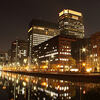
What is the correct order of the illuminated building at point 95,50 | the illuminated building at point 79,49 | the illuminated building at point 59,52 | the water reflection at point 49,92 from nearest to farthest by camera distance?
the water reflection at point 49,92, the illuminated building at point 95,50, the illuminated building at point 79,49, the illuminated building at point 59,52

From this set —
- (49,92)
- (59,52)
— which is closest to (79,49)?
(59,52)

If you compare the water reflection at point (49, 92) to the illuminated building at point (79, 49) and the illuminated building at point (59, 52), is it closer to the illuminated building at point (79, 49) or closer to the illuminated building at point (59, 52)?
the illuminated building at point (59, 52)

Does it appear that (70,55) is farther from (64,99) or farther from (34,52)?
(64,99)

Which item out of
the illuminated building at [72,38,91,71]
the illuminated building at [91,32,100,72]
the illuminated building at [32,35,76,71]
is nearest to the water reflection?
the illuminated building at [91,32,100,72]

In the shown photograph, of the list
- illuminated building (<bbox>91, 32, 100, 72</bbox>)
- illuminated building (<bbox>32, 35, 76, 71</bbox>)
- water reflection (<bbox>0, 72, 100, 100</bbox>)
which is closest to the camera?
water reflection (<bbox>0, 72, 100, 100</bbox>)

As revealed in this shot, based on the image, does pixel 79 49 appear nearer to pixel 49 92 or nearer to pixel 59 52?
pixel 59 52

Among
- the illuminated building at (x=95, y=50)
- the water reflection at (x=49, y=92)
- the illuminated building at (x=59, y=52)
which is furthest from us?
the illuminated building at (x=59, y=52)

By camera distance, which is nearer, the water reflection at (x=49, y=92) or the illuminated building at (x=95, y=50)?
the water reflection at (x=49, y=92)

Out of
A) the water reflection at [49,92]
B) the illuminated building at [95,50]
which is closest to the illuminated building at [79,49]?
the illuminated building at [95,50]

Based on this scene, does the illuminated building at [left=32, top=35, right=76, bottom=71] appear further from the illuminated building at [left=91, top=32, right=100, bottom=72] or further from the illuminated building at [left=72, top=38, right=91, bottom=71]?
the illuminated building at [left=91, top=32, right=100, bottom=72]

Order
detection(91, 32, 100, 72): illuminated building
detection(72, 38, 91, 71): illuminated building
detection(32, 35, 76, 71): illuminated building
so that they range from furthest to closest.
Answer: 1. detection(32, 35, 76, 71): illuminated building
2. detection(72, 38, 91, 71): illuminated building
3. detection(91, 32, 100, 72): illuminated building

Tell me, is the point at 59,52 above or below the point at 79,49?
below

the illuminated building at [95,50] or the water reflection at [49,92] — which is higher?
the illuminated building at [95,50]

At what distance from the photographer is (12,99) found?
19.6 metres
